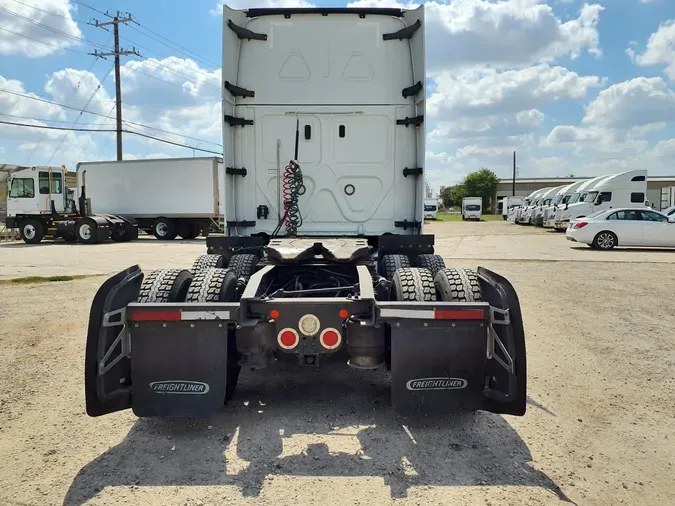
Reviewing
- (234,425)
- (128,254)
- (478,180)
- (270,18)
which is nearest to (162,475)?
(234,425)

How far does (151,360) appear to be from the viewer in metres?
3.48

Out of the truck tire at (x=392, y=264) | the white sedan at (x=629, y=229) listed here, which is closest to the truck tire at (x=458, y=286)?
the truck tire at (x=392, y=264)

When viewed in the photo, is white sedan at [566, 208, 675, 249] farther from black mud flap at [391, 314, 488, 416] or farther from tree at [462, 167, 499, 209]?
tree at [462, 167, 499, 209]

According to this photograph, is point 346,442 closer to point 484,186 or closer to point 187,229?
point 187,229

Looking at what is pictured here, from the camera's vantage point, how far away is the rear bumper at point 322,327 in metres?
3.44

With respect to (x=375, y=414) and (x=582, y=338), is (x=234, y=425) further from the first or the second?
(x=582, y=338)

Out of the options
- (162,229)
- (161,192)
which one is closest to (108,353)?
(161,192)

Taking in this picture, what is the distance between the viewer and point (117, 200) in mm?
25359

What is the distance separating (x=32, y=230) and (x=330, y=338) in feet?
81.3

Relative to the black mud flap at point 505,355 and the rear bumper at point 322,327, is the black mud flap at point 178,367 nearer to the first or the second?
the rear bumper at point 322,327

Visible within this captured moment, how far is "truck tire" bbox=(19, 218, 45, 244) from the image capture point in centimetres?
2386

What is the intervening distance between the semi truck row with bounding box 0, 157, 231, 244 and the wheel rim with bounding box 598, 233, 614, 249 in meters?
16.2

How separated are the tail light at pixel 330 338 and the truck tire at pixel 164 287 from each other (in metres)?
1.18

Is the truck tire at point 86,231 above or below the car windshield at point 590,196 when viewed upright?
below
